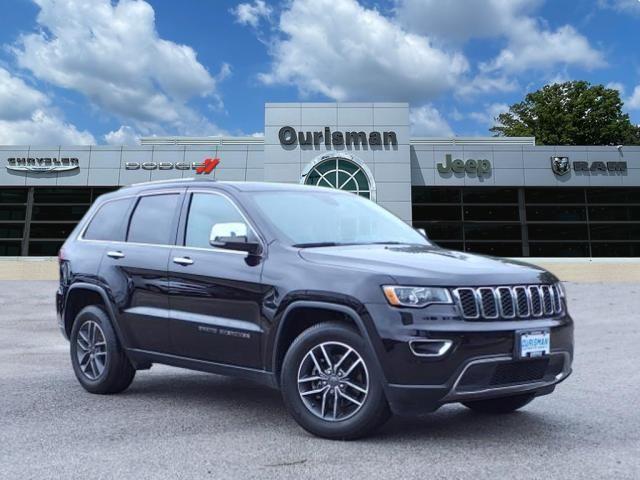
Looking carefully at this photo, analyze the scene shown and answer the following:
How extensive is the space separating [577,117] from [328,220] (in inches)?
2207

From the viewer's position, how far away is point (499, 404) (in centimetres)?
496

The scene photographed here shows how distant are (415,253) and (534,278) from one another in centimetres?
79

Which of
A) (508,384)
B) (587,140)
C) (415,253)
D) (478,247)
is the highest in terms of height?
(587,140)

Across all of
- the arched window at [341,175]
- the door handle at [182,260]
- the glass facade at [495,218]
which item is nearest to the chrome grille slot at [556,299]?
the door handle at [182,260]

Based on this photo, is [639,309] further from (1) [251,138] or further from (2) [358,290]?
(1) [251,138]

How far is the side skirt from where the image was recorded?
4.44 m

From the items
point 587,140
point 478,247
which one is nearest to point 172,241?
point 478,247

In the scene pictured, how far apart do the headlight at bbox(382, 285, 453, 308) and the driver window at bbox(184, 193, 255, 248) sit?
1.53 meters

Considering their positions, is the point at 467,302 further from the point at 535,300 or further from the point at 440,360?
the point at 535,300

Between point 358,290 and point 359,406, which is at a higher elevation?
point 358,290

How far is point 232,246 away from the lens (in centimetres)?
450

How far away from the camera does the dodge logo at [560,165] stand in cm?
3731

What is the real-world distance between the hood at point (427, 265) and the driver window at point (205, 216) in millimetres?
917

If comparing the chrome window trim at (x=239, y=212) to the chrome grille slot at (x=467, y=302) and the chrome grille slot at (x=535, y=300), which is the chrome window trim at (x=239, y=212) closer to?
the chrome grille slot at (x=467, y=302)
